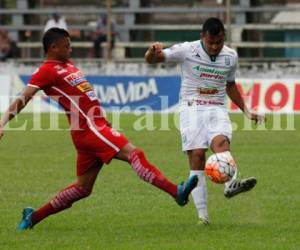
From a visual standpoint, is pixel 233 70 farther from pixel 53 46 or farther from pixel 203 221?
pixel 53 46

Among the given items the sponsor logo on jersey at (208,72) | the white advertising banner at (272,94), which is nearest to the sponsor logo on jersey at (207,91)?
the sponsor logo on jersey at (208,72)

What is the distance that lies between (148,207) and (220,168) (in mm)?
2008

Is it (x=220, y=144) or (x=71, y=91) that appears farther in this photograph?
(x=220, y=144)

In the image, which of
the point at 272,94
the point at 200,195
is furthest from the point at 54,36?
the point at 272,94

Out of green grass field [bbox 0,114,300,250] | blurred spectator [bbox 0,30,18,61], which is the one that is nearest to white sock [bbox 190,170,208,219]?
green grass field [bbox 0,114,300,250]

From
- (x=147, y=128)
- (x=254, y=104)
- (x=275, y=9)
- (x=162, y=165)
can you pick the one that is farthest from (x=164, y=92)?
(x=162, y=165)

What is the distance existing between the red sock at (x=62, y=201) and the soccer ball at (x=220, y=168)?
119 centimetres

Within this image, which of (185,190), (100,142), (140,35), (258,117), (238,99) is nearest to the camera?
(185,190)

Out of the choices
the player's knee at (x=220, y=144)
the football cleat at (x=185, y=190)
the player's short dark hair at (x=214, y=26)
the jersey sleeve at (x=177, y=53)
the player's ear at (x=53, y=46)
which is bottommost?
the football cleat at (x=185, y=190)

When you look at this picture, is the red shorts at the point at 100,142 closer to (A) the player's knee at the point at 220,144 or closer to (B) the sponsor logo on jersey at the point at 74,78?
(B) the sponsor logo on jersey at the point at 74,78

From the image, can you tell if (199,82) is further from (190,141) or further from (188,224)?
(188,224)

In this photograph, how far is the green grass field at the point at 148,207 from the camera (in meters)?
Result: 9.23

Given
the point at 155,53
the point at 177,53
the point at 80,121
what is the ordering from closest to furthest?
the point at 80,121 → the point at 155,53 → the point at 177,53

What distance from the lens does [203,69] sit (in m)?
10.3
